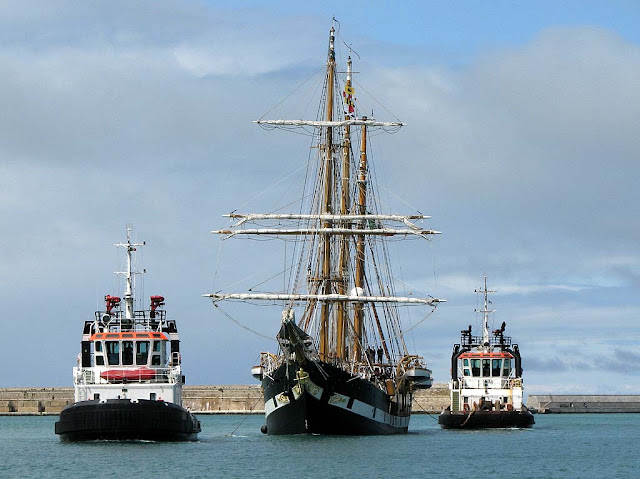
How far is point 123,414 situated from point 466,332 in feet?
138

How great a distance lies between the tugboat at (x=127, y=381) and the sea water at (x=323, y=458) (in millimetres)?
834

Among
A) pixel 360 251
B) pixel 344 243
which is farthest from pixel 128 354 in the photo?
pixel 360 251

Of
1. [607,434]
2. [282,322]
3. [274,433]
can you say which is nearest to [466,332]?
[607,434]

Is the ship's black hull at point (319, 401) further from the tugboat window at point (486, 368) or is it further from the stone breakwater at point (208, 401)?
the stone breakwater at point (208, 401)

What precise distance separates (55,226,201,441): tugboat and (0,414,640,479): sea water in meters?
0.83

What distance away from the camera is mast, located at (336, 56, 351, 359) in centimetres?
7825

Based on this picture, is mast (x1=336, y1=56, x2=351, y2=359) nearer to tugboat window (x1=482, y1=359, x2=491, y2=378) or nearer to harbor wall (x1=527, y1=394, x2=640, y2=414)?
tugboat window (x1=482, y1=359, x2=491, y2=378)

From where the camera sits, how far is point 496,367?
9431 cm

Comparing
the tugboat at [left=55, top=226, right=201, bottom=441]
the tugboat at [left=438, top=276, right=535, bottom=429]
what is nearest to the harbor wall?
the tugboat at [left=438, top=276, right=535, bottom=429]

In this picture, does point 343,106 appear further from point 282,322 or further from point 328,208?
point 282,322

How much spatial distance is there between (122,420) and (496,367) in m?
38.9

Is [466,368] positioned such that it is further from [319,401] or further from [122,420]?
[122,420]

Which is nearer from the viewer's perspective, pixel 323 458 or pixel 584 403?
pixel 323 458

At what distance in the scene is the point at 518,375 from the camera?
94.9 m
